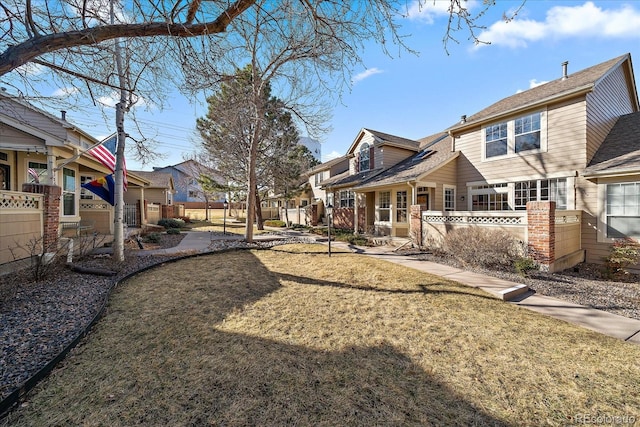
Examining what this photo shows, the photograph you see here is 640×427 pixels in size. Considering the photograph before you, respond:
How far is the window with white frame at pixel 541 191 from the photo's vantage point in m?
9.48

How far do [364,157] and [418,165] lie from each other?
445 centimetres

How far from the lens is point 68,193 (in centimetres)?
1086

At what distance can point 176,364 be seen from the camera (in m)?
3.02

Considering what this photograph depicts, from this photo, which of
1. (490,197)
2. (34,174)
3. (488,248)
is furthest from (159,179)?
(488,248)

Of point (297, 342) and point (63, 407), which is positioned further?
point (297, 342)

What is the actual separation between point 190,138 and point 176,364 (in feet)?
65.0

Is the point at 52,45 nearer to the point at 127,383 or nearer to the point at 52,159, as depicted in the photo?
the point at 127,383

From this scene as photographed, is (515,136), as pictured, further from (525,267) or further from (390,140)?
(390,140)

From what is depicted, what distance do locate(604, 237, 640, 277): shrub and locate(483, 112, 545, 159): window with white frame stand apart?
3.87 meters

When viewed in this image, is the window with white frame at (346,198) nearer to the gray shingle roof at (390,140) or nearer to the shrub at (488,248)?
the gray shingle roof at (390,140)

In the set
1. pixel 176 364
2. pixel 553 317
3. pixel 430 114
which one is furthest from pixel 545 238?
pixel 176 364

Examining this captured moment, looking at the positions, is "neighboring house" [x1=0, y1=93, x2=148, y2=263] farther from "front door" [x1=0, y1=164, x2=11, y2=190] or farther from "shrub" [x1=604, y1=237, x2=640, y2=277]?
"shrub" [x1=604, y1=237, x2=640, y2=277]

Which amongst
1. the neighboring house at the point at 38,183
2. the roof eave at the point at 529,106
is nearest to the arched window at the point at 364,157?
the roof eave at the point at 529,106

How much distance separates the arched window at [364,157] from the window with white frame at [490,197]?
6.62 m
